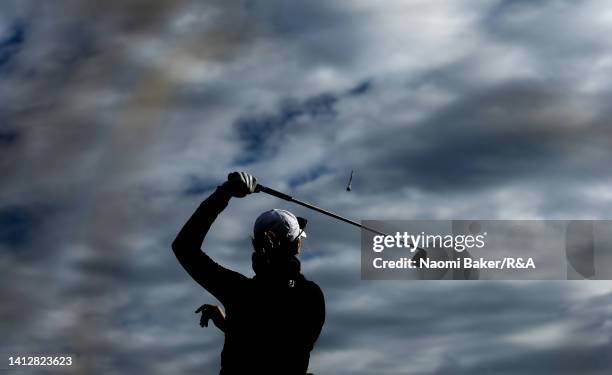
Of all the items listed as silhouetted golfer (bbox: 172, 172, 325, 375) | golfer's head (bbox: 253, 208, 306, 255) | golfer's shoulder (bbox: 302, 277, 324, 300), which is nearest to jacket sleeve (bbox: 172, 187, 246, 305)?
silhouetted golfer (bbox: 172, 172, 325, 375)

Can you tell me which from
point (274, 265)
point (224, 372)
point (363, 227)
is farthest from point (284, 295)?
point (363, 227)

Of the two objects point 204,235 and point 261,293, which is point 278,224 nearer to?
point 261,293

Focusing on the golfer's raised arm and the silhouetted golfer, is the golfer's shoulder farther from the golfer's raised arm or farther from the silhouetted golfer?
the golfer's raised arm

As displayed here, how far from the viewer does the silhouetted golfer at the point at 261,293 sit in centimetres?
1007

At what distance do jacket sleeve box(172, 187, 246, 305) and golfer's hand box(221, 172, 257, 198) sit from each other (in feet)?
0.24

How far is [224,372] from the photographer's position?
10.2 meters

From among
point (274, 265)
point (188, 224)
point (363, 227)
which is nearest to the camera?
point (188, 224)

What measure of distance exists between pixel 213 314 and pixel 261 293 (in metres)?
0.65

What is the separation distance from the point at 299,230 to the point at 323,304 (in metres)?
0.95

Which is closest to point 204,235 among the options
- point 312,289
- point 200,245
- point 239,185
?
point 200,245

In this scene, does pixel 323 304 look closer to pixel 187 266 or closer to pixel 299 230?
pixel 299 230

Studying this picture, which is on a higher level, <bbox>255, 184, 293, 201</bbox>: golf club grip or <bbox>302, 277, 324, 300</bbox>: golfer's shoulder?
<bbox>255, 184, 293, 201</bbox>: golf club grip

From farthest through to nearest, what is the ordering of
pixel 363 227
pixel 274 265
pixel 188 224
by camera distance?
1. pixel 363 227
2. pixel 274 265
3. pixel 188 224

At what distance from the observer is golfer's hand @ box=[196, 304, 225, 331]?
33.6 feet
